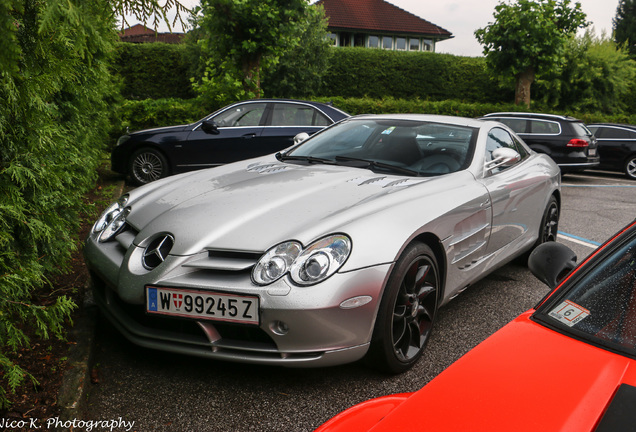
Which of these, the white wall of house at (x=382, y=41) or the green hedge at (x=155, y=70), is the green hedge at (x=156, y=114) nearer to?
the green hedge at (x=155, y=70)

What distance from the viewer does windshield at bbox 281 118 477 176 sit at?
12.7 feet

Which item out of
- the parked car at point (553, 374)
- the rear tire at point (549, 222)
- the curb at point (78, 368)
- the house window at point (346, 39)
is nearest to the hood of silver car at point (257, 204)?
the curb at point (78, 368)

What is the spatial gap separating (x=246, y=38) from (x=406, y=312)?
1097cm

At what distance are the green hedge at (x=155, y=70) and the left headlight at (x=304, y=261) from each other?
2082cm

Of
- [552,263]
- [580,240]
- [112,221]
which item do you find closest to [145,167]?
[112,221]

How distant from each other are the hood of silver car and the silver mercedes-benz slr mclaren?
0.01 m

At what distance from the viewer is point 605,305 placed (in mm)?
1655

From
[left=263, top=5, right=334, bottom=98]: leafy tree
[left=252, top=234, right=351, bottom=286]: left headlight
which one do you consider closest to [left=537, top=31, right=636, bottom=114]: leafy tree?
[left=263, top=5, right=334, bottom=98]: leafy tree

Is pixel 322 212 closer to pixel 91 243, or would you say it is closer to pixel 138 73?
pixel 91 243

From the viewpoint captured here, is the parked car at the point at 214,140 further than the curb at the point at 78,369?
Yes

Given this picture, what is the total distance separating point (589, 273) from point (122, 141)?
332 inches

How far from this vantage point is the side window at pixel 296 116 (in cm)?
947

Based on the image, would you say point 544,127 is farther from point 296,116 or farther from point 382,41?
point 382,41

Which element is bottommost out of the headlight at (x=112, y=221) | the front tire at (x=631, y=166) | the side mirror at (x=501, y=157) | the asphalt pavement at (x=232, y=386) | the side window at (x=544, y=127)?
the front tire at (x=631, y=166)
